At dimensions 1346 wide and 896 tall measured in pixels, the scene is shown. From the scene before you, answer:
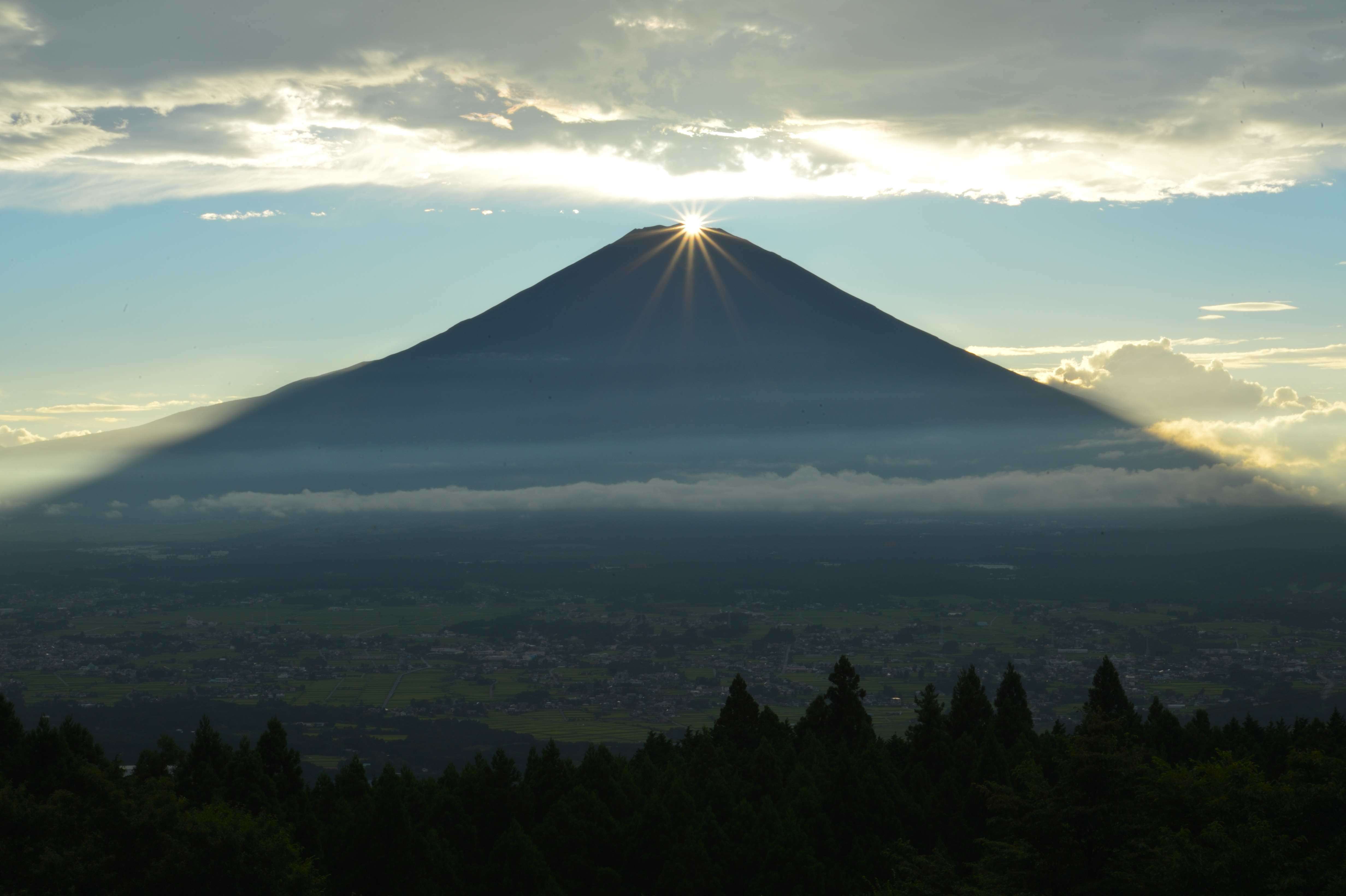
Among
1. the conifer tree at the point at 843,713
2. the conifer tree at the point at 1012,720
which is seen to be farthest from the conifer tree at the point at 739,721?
the conifer tree at the point at 1012,720

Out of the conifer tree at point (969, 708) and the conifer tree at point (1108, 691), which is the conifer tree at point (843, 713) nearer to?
the conifer tree at point (969, 708)

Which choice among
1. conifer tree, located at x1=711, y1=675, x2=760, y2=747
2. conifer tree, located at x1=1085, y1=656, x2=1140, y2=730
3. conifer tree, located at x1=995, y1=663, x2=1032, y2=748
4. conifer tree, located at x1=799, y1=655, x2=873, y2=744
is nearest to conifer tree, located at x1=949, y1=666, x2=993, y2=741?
conifer tree, located at x1=995, y1=663, x2=1032, y2=748

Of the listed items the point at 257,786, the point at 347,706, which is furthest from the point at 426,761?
the point at 257,786

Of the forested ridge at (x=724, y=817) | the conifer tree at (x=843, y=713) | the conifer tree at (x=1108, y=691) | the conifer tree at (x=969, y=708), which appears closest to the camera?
the forested ridge at (x=724, y=817)

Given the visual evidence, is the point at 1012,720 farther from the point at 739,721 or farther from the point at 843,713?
the point at 739,721

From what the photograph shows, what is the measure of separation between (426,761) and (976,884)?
3067 inches

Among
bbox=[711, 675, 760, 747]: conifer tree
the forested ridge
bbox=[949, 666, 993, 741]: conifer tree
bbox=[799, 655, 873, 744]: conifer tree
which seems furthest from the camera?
bbox=[799, 655, 873, 744]: conifer tree

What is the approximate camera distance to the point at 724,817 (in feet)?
144

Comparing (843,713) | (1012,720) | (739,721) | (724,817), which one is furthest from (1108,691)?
(724,817)

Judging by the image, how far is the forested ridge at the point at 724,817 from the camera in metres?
26.8

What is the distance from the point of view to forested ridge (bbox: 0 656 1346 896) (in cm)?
2675

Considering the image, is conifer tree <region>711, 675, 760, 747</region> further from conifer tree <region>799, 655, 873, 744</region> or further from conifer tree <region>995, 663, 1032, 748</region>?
conifer tree <region>995, 663, 1032, 748</region>

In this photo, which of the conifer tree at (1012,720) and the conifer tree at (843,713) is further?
the conifer tree at (843,713)

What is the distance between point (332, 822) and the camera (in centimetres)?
4097
